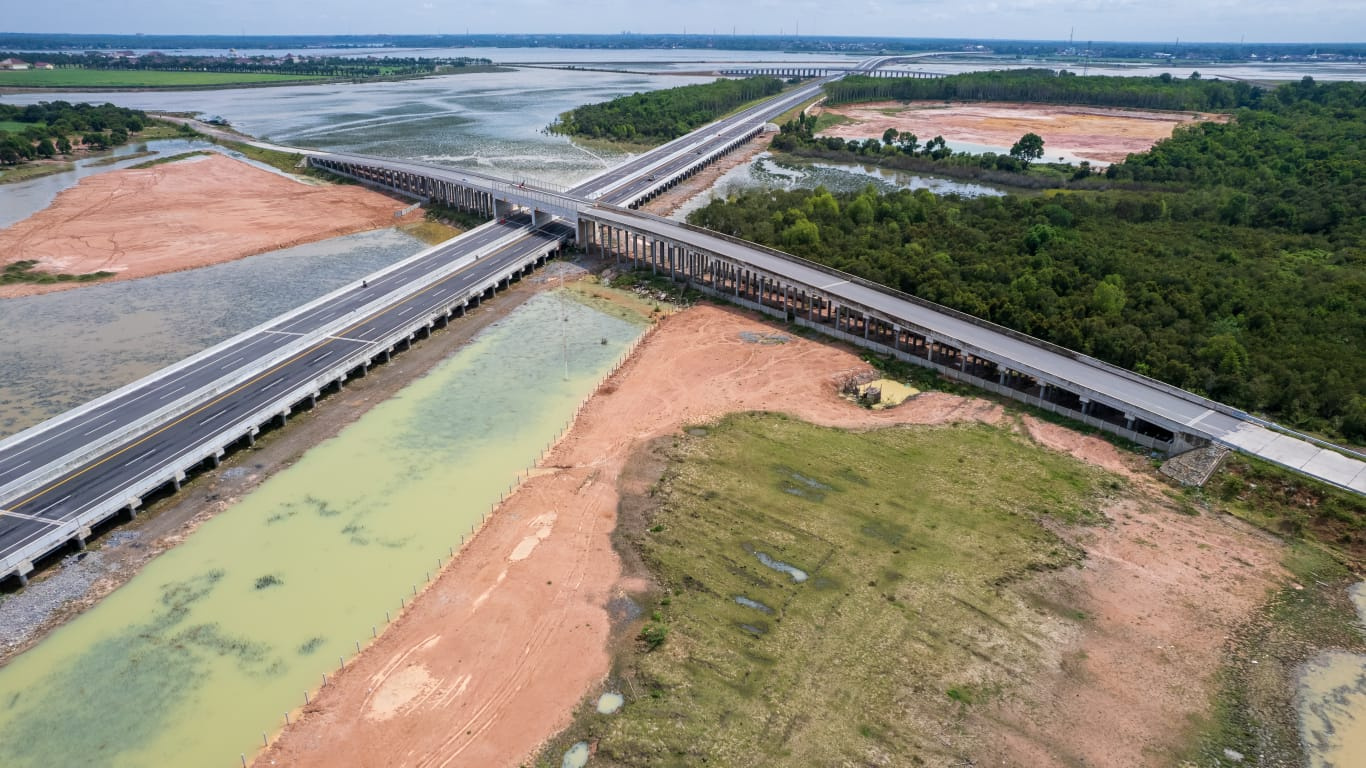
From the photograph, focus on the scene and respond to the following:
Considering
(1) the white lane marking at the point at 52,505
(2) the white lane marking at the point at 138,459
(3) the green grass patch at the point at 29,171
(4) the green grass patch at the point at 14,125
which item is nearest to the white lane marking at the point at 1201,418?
(2) the white lane marking at the point at 138,459

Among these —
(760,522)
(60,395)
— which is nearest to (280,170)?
(60,395)

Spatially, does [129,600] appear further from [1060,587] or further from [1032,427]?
[1032,427]

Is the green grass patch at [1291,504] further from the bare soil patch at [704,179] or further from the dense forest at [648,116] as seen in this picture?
the dense forest at [648,116]

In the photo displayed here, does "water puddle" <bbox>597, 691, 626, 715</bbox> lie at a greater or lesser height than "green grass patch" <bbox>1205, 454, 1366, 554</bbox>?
lesser

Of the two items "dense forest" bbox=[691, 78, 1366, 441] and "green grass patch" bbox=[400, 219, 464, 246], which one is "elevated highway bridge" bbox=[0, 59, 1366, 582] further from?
"green grass patch" bbox=[400, 219, 464, 246]

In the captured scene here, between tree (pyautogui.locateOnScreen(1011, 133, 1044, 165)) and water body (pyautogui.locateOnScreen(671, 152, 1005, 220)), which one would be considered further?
tree (pyautogui.locateOnScreen(1011, 133, 1044, 165))

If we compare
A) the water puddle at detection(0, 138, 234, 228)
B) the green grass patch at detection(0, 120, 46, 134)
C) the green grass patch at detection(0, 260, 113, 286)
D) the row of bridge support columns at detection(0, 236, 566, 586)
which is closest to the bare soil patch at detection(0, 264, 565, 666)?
the row of bridge support columns at detection(0, 236, 566, 586)

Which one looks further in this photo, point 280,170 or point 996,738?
point 280,170
